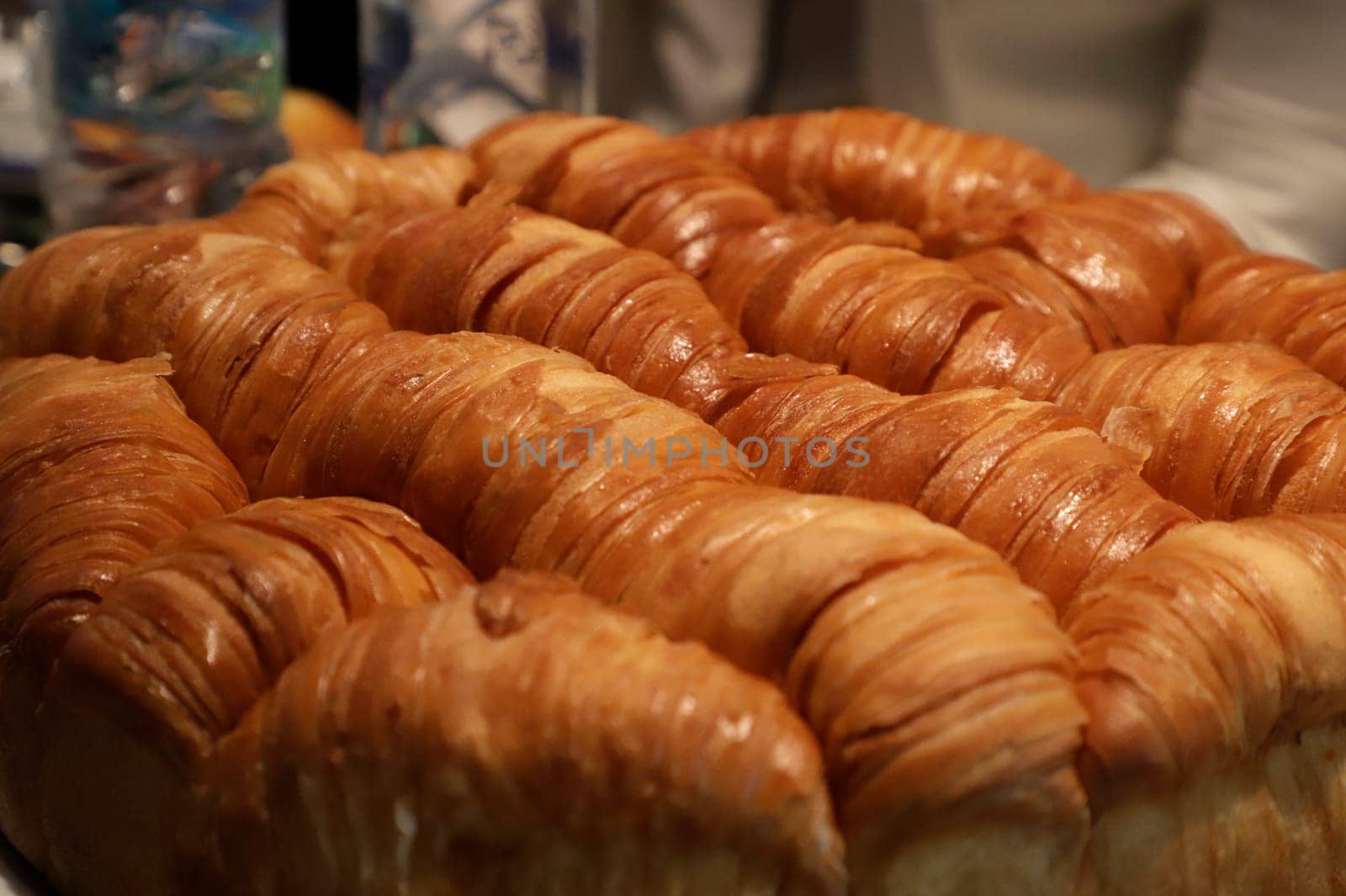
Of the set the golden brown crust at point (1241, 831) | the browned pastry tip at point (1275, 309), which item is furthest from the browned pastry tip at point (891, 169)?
the golden brown crust at point (1241, 831)

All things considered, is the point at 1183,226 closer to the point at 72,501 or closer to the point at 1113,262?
the point at 1113,262

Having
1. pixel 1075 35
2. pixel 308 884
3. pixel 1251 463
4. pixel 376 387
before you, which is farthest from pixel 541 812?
pixel 1075 35

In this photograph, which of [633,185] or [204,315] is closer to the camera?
[204,315]

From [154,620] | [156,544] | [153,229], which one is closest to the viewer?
[154,620]

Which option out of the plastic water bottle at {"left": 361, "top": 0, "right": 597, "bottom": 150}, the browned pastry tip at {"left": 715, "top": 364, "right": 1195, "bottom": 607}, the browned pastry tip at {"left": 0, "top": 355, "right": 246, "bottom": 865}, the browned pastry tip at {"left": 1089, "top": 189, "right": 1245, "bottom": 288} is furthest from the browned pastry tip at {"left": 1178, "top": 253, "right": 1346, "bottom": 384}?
the plastic water bottle at {"left": 361, "top": 0, "right": 597, "bottom": 150}

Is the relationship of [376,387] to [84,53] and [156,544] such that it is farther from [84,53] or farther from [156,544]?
[84,53]

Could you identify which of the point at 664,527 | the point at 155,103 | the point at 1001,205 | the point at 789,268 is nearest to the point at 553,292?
the point at 789,268
